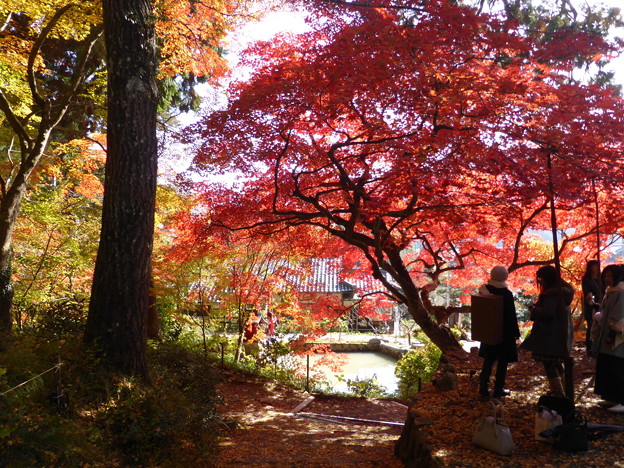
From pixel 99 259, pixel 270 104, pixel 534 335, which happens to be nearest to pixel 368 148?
pixel 270 104

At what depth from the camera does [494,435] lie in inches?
136

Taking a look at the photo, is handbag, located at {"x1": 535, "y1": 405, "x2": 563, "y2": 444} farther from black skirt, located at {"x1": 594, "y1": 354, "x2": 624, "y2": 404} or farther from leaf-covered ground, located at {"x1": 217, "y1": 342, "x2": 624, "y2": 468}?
black skirt, located at {"x1": 594, "y1": 354, "x2": 624, "y2": 404}

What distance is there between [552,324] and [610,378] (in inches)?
28.5

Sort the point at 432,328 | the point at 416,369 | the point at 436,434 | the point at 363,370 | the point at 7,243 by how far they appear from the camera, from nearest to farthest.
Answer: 1. the point at 436,434
2. the point at 7,243
3. the point at 432,328
4. the point at 416,369
5. the point at 363,370

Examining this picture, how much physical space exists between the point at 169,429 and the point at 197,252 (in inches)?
189

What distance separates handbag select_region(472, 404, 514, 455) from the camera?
3.41 m

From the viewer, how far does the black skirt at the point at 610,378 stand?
409 cm

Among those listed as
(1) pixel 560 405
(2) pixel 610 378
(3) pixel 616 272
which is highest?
(3) pixel 616 272

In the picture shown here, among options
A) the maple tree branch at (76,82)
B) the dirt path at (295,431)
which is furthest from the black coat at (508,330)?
the maple tree branch at (76,82)

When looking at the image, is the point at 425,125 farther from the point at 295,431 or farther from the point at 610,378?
the point at 295,431

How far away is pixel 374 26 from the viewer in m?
5.42

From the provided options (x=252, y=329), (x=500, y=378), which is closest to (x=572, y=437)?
(x=500, y=378)

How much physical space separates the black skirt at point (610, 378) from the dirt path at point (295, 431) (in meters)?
2.09

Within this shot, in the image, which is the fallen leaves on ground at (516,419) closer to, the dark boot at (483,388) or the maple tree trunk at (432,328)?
the dark boot at (483,388)
